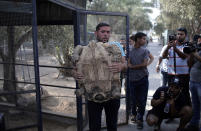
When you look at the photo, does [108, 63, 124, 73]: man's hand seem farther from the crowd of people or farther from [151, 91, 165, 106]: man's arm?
[151, 91, 165, 106]: man's arm

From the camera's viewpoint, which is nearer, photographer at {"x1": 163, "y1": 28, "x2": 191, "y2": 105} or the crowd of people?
the crowd of people

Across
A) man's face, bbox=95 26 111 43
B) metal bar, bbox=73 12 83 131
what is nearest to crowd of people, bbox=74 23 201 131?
man's face, bbox=95 26 111 43

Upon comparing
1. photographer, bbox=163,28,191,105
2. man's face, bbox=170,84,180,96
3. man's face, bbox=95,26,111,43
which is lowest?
man's face, bbox=170,84,180,96

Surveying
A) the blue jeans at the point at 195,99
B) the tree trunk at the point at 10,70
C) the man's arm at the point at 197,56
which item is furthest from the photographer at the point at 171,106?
the tree trunk at the point at 10,70

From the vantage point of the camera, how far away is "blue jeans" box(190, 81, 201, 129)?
12.1 feet

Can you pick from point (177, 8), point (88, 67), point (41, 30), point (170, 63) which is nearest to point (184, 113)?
point (170, 63)

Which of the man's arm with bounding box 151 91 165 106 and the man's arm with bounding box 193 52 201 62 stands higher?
the man's arm with bounding box 193 52 201 62

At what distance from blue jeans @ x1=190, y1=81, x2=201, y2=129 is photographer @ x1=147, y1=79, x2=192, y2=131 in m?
0.15

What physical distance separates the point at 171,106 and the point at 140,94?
665 mm

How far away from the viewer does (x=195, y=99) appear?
385 centimetres

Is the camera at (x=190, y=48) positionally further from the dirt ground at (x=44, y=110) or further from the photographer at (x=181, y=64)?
the dirt ground at (x=44, y=110)

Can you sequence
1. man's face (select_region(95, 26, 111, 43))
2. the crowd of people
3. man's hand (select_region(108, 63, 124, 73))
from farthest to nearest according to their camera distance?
1. the crowd of people
2. man's face (select_region(95, 26, 111, 43))
3. man's hand (select_region(108, 63, 124, 73))

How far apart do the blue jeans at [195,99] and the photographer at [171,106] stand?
5.9 inches

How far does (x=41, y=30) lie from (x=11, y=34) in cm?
129
